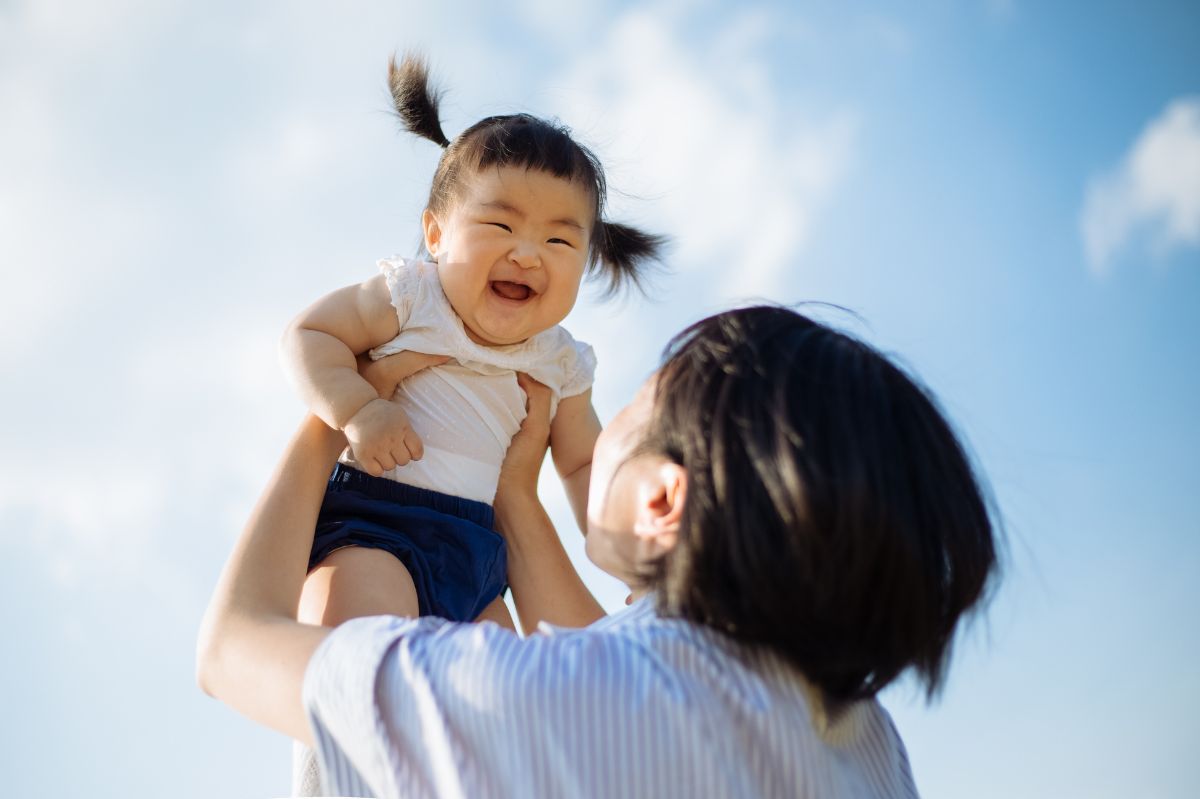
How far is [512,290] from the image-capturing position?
259cm

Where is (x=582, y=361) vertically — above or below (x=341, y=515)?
above

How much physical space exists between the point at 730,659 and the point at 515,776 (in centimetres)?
27

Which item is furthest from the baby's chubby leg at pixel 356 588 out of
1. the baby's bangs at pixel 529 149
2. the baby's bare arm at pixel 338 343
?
the baby's bangs at pixel 529 149

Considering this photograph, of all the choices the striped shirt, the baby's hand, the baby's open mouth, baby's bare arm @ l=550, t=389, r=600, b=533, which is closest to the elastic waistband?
the baby's hand

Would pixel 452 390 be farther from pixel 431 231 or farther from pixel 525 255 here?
pixel 431 231

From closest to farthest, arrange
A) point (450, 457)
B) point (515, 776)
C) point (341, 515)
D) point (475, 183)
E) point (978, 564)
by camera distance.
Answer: point (515, 776) < point (978, 564) < point (341, 515) < point (450, 457) < point (475, 183)

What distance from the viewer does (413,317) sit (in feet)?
8.25

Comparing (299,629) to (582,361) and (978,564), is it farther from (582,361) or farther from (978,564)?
(582,361)

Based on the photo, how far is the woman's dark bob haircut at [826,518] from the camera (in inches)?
45.3

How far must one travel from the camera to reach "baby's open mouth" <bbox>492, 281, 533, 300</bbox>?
2.59 meters

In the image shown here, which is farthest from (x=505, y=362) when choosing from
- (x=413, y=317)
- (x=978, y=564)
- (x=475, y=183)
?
(x=978, y=564)

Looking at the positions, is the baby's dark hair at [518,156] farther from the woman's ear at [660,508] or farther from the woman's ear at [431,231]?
the woman's ear at [660,508]

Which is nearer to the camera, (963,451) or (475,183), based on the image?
(963,451)

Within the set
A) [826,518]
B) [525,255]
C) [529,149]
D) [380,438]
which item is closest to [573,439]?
[525,255]
